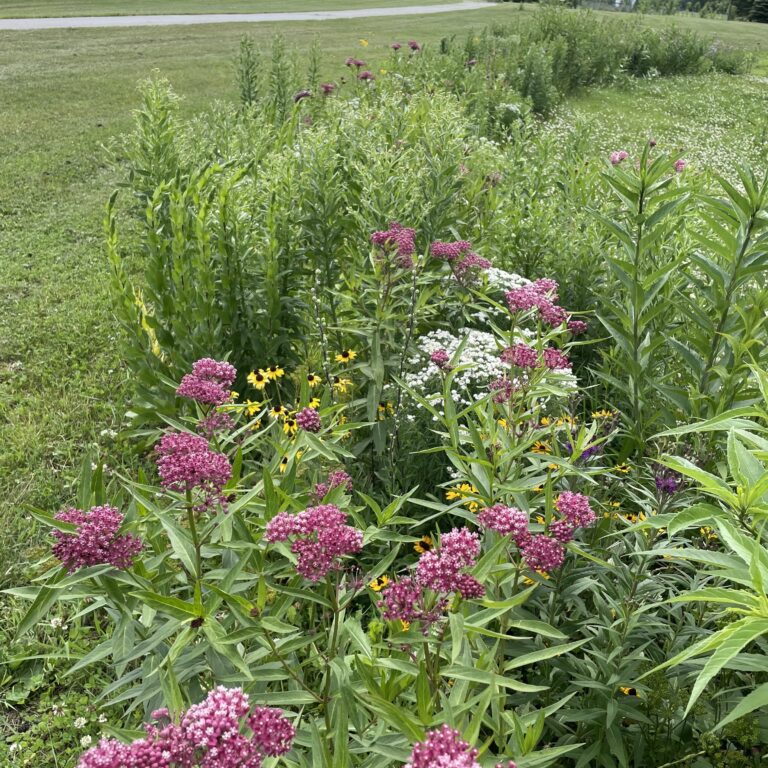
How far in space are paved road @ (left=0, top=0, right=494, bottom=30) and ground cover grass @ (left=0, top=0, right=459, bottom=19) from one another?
107 cm

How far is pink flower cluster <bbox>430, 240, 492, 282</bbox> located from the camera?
313 cm

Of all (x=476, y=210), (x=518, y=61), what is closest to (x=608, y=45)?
(x=518, y=61)

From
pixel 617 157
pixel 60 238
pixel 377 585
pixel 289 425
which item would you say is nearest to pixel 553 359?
pixel 377 585

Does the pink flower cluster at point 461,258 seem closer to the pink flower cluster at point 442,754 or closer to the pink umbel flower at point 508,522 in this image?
the pink umbel flower at point 508,522

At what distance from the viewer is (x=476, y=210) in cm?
447

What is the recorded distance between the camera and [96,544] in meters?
1.54

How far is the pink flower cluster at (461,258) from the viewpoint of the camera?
10.3ft

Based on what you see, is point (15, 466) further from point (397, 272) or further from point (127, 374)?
point (397, 272)

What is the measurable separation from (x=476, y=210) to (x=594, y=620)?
121 inches

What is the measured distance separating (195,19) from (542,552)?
78.5 feet

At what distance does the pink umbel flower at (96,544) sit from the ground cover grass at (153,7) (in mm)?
23304

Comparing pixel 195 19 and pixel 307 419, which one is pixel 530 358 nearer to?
pixel 307 419

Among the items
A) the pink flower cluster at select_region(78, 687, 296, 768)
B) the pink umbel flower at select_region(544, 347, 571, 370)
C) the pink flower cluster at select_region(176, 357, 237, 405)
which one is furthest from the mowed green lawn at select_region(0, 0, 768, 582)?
the pink umbel flower at select_region(544, 347, 571, 370)

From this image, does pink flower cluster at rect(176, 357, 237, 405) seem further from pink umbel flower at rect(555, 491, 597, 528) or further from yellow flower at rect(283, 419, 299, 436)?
pink umbel flower at rect(555, 491, 597, 528)
